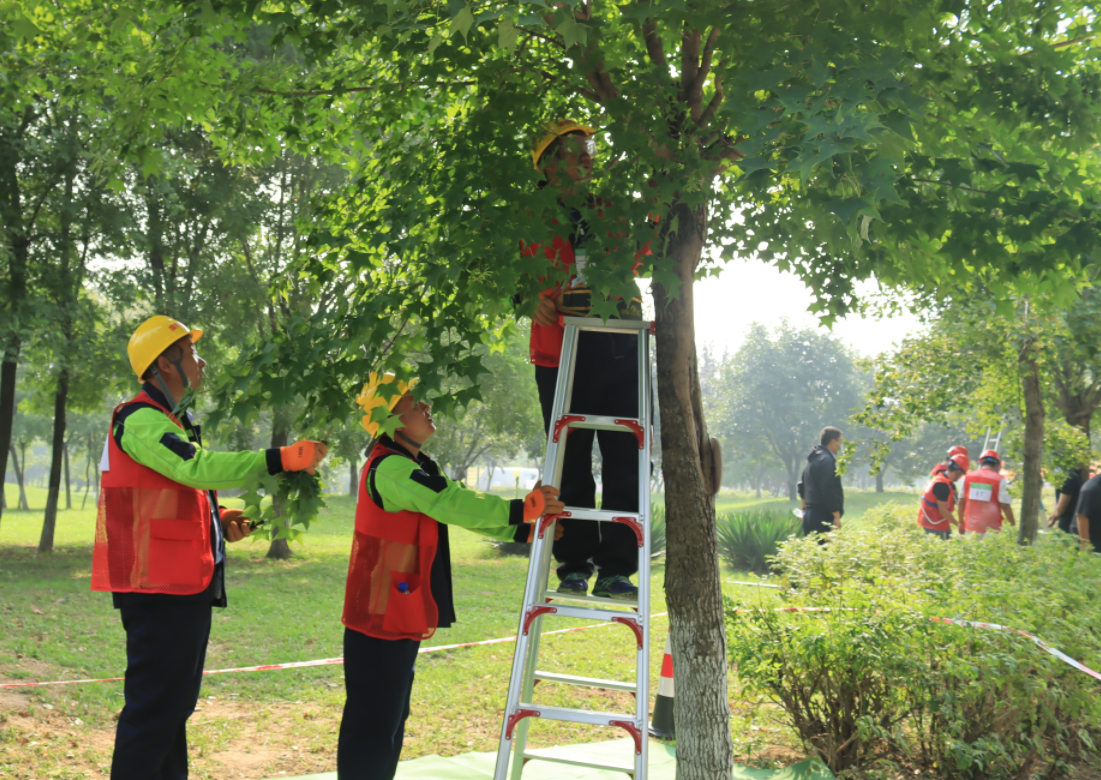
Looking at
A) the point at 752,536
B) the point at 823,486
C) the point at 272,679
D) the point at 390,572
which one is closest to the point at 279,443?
the point at 272,679

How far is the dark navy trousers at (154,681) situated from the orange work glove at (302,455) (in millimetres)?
812

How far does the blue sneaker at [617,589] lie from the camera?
344 centimetres

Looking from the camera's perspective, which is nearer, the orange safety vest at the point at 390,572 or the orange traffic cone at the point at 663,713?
the orange safety vest at the point at 390,572

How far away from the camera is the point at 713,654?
3762 millimetres

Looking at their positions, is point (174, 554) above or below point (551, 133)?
below

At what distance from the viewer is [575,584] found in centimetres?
359

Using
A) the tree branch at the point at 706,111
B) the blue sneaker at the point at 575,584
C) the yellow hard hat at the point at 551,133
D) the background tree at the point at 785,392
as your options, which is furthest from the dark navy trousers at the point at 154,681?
the background tree at the point at 785,392

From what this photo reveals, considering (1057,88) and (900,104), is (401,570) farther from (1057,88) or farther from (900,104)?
(1057,88)

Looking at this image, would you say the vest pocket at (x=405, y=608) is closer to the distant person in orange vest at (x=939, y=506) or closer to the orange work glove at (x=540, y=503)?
the orange work glove at (x=540, y=503)

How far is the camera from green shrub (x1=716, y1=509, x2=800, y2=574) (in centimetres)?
1548

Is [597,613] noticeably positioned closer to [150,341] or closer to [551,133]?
[551,133]

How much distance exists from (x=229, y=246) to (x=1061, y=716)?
1346cm

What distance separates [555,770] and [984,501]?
28.6ft

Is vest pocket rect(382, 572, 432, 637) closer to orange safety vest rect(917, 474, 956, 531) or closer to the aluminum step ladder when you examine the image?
the aluminum step ladder
